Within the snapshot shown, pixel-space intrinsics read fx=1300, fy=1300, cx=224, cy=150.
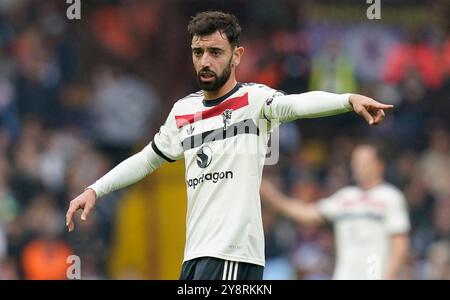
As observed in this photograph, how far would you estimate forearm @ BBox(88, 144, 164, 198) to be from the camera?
25.5ft

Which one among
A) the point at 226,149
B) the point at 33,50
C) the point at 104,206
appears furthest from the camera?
the point at 33,50

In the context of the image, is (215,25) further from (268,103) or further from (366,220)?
(366,220)

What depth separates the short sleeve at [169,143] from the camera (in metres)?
7.71

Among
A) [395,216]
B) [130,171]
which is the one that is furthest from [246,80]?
[130,171]

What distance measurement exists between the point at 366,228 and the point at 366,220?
0.07 m

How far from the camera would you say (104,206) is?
50.3ft

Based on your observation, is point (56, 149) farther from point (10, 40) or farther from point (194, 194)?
point (194, 194)

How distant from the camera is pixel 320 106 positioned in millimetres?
7059

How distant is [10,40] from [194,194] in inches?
376

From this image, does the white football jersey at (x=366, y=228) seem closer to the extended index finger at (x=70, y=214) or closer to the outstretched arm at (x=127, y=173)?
the outstretched arm at (x=127, y=173)

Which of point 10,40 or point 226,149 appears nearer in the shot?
point 226,149

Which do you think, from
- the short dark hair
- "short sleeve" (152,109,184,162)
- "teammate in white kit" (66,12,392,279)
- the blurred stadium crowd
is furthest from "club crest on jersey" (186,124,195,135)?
the blurred stadium crowd
